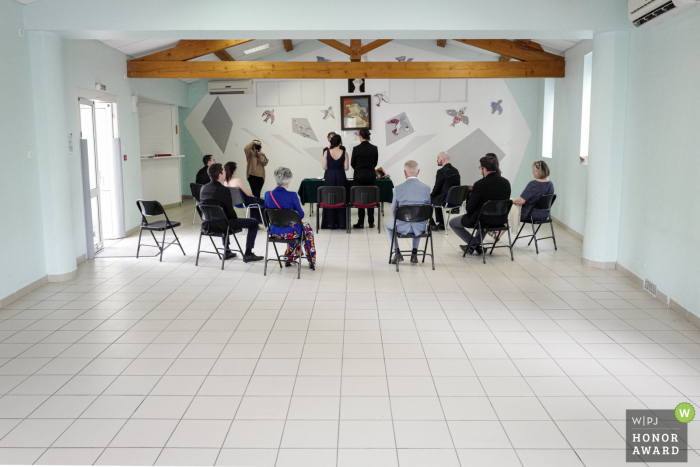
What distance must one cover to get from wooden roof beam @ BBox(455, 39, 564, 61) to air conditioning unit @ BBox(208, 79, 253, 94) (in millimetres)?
5000

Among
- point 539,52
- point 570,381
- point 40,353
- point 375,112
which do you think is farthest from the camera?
point 375,112

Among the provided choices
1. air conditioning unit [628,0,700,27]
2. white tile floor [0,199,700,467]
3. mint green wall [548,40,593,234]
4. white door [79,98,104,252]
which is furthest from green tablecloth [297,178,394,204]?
air conditioning unit [628,0,700,27]

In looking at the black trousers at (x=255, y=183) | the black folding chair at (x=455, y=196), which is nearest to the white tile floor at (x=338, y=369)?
the black folding chair at (x=455, y=196)

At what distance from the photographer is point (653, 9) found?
4.91 metres

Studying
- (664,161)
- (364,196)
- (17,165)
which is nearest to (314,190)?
(364,196)

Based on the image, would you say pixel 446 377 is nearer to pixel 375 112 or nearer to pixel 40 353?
pixel 40 353

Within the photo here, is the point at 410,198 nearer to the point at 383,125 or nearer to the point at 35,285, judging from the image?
the point at 35,285

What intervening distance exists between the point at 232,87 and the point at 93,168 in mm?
5169

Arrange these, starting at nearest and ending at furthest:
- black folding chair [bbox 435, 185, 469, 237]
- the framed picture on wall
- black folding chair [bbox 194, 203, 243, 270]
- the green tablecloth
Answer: black folding chair [bbox 194, 203, 243, 270] < black folding chair [bbox 435, 185, 469, 237] < the green tablecloth < the framed picture on wall

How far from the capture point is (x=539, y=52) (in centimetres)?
926

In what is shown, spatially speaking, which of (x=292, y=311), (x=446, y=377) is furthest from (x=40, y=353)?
(x=446, y=377)

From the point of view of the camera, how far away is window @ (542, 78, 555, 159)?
411 inches

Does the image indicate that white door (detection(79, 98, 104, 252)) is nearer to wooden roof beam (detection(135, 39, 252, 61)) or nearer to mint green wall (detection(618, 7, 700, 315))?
wooden roof beam (detection(135, 39, 252, 61))

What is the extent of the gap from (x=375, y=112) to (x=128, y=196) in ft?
17.8
